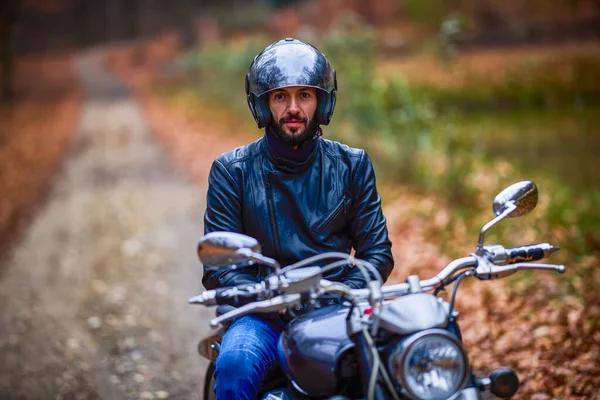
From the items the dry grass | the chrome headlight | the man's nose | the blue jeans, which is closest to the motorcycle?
the chrome headlight

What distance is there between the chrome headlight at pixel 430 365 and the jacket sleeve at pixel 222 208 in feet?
3.57

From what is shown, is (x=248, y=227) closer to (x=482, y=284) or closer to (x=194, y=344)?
(x=194, y=344)

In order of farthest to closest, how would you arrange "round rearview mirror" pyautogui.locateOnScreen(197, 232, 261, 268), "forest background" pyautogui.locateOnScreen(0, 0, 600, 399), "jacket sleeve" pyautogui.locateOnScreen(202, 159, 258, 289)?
1. "forest background" pyautogui.locateOnScreen(0, 0, 600, 399)
2. "jacket sleeve" pyautogui.locateOnScreen(202, 159, 258, 289)
3. "round rearview mirror" pyautogui.locateOnScreen(197, 232, 261, 268)

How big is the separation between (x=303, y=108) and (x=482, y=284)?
4.28m

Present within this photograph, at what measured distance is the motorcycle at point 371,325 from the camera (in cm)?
224

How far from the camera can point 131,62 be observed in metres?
43.1

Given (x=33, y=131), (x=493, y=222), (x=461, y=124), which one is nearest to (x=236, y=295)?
(x=493, y=222)

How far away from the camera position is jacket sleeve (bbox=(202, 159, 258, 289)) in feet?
10.6

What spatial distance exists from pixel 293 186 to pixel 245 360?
81cm

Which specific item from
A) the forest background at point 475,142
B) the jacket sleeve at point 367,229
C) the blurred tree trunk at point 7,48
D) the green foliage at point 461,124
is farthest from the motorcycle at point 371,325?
the blurred tree trunk at point 7,48

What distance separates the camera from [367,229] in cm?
327

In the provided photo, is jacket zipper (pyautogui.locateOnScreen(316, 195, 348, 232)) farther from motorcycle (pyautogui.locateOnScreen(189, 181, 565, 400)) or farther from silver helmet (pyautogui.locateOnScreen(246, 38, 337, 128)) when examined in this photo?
motorcycle (pyautogui.locateOnScreen(189, 181, 565, 400))

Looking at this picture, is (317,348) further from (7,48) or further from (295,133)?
(7,48)

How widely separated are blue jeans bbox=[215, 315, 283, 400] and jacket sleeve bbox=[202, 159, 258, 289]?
241mm
